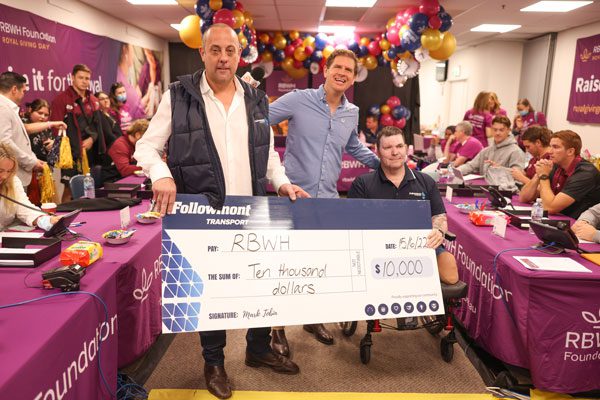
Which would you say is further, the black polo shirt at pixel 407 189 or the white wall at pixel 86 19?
the white wall at pixel 86 19

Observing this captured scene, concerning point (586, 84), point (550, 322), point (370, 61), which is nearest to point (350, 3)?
point (370, 61)

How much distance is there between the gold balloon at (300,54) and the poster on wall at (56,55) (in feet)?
10.6

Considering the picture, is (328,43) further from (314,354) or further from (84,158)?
(314,354)

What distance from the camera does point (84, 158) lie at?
4.86 m

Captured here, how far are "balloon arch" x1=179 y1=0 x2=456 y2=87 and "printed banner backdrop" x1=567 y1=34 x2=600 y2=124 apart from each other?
10.6 feet

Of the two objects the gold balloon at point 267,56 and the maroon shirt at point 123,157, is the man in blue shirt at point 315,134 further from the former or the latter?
the gold balloon at point 267,56

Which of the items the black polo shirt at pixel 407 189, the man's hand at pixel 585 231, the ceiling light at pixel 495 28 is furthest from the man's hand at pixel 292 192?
the ceiling light at pixel 495 28

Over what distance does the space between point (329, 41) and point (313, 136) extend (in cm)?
619

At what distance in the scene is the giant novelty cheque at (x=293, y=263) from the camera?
5.84 feet

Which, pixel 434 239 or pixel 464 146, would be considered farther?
pixel 464 146

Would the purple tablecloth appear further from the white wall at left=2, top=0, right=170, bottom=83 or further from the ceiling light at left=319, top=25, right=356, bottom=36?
the ceiling light at left=319, top=25, right=356, bottom=36

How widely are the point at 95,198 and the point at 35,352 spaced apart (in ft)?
6.17

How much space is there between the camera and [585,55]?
8.34 m

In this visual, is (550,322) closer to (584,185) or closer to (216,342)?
(584,185)
